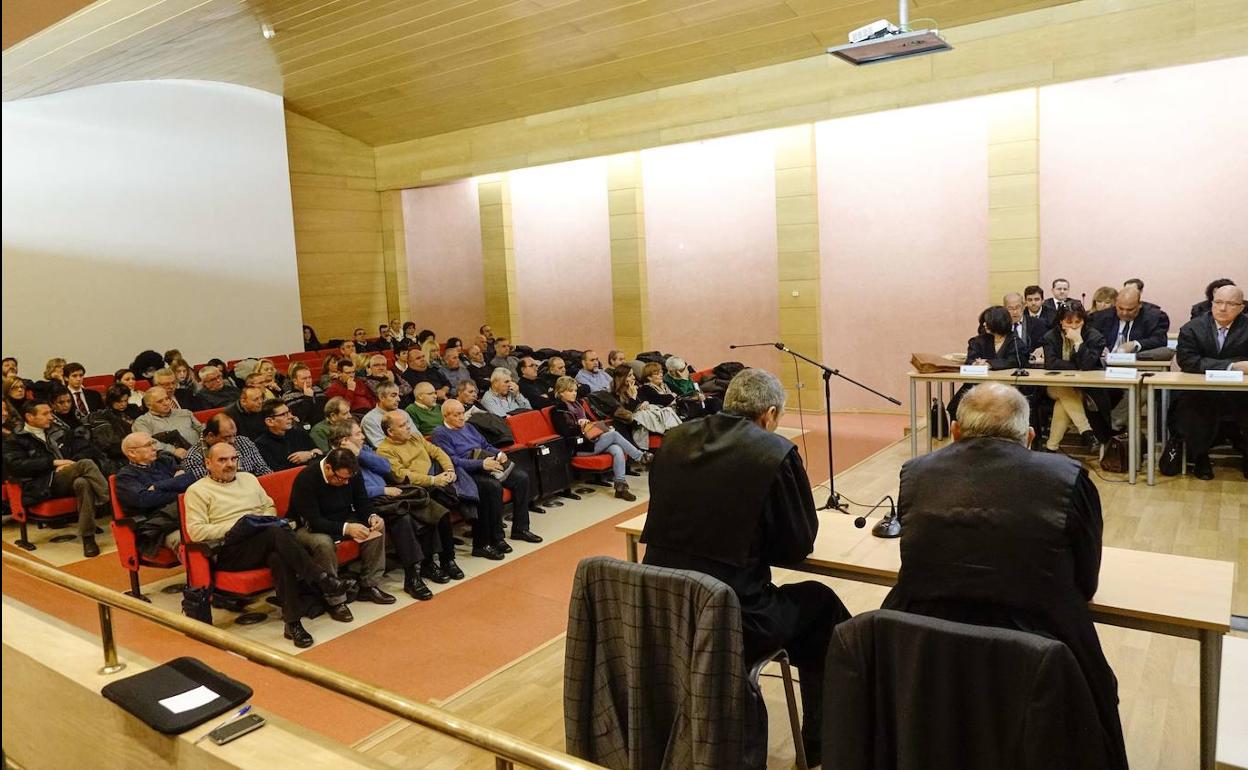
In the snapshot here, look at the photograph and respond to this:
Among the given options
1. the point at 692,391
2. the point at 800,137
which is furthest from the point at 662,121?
the point at 692,391

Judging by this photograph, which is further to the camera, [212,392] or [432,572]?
[212,392]

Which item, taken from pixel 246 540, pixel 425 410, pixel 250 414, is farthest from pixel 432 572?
pixel 250 414

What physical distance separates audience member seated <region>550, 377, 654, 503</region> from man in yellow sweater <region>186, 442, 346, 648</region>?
8.65 feet

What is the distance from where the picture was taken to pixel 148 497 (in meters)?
4.83

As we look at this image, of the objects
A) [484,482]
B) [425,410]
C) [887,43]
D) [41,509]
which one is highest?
[887,43]

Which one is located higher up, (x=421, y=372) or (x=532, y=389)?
(x=421, y=372)

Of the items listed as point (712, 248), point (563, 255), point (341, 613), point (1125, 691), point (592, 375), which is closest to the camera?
point (1125, 691)

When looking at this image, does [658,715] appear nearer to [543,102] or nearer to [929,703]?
[929,703]

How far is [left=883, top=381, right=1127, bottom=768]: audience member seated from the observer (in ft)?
7.67

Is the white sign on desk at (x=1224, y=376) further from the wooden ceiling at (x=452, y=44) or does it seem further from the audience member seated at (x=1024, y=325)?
the wooden ceiling at (x=452, y=44)

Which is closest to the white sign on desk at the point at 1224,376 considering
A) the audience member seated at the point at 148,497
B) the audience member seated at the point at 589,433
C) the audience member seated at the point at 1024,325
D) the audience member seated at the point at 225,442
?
the audience member seated at the point at 1024,325

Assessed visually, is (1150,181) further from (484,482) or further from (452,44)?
(452,44)

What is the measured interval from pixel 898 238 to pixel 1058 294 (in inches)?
81.4

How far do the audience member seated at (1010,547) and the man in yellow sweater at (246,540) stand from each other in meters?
3.09
